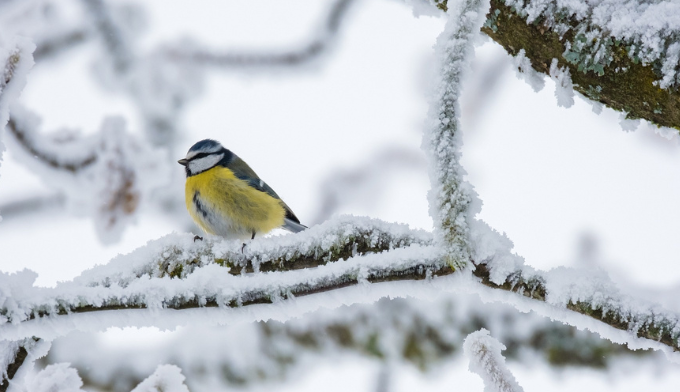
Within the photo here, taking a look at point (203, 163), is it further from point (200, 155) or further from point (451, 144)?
point (451, 144)

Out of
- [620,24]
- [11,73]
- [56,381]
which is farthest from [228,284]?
[620,24]

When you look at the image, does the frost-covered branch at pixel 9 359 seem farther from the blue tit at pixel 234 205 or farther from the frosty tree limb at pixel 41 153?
the blue tit at pixel 234 205

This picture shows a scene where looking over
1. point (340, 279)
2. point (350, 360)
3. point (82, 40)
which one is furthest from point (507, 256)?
point (82, 40)

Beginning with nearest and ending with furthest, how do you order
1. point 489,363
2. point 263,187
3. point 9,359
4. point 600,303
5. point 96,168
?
point 489,363 < point 600,303 < point 9,359 < point 96,168 < point 263,187

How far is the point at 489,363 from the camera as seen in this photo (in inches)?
32.1

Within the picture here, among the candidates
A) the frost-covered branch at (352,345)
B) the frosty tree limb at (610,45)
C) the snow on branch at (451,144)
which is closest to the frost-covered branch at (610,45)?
the frosty tree limb at (610,45)

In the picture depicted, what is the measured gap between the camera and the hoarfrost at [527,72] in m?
1.43

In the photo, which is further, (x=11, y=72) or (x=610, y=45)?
(x=610, y=45)

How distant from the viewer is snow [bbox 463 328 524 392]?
2.60 ft

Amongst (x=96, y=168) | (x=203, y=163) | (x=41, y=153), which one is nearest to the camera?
(x=41, y=153)

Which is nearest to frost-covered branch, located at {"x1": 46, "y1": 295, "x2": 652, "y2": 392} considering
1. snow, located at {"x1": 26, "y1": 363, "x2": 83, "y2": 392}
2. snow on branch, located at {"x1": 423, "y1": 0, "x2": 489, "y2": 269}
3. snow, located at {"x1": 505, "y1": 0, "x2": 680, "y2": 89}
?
snow, located at {"x1": 505, "y1": 0, "x2": 680, "y2": 89}

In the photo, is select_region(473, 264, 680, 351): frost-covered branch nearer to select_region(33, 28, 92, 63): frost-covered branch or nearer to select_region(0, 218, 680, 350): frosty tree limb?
select_region(0, 218, 680, 350): frosty tree limb

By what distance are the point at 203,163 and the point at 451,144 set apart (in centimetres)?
242

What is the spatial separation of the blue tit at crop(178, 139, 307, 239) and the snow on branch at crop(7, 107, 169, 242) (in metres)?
0.24
